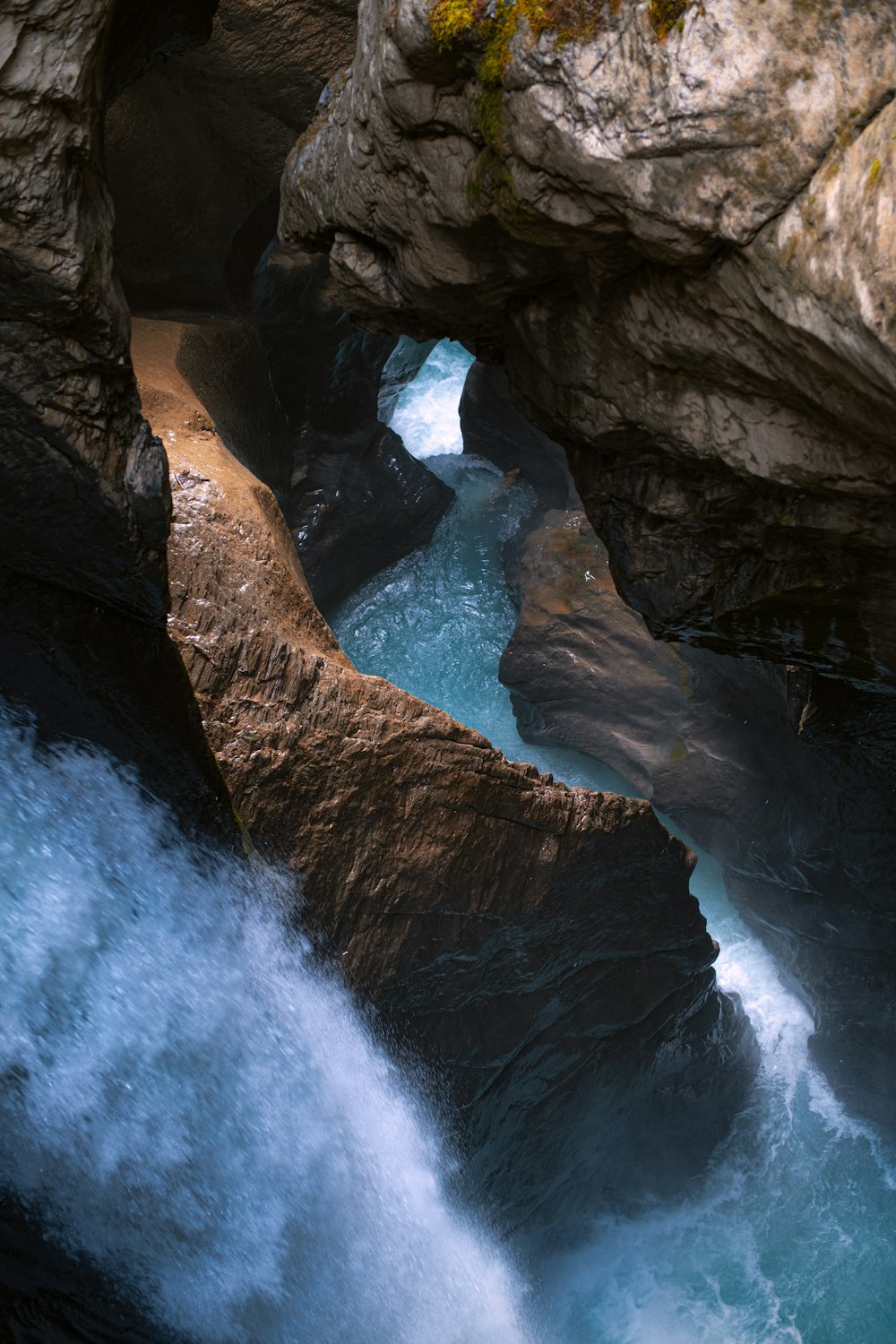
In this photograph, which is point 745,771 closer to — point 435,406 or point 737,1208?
point 737,1208

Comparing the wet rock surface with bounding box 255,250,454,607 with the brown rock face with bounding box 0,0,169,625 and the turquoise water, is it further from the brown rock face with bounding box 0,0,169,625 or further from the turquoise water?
the brown rock face with bounding box 0,0,169,625

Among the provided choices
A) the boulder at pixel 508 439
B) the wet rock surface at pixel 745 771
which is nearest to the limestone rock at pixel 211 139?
the wet rock surface at pixel 745 771

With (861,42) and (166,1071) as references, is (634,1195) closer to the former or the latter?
(166,1071)

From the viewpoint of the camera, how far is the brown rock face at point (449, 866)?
481 cm

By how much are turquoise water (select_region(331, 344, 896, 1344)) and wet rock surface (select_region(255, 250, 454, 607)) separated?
2.60ft

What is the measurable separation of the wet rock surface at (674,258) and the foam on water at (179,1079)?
262cm

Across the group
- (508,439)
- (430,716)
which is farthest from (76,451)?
(508,439)

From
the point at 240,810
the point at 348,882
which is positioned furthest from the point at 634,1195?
the point at 240,810

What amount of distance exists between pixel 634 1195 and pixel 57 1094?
201 inches

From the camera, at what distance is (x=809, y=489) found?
3713 millimetres

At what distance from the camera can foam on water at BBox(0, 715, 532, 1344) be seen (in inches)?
180

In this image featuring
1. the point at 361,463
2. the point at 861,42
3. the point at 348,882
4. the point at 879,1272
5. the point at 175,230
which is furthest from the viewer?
the point at 361,463

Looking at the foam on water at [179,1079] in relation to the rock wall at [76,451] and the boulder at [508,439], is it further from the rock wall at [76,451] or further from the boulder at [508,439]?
the boulder at [508,439]

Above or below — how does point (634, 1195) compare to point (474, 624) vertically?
below
